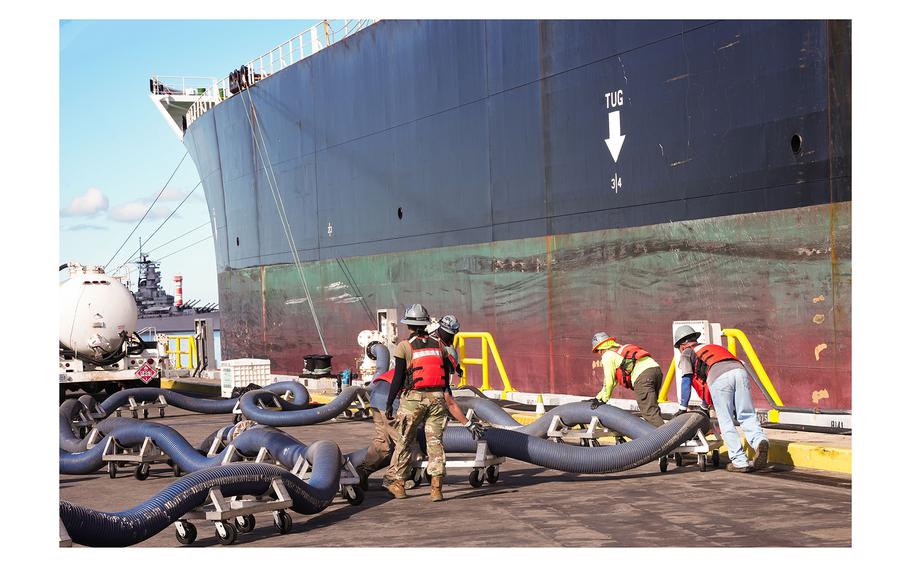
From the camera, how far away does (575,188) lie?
17.8 meters

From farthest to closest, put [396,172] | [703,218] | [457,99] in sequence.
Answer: [396,172] → [457,99] → [703,218]

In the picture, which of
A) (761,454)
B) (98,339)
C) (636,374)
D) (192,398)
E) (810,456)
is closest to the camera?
(761,454)

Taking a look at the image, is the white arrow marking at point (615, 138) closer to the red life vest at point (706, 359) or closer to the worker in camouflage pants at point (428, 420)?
the red life vest at point (706, 359)

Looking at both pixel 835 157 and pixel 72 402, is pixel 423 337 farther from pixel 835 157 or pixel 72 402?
pixel 72 402

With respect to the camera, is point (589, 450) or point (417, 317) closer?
point (417, 317)

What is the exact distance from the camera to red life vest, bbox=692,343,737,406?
1089cm

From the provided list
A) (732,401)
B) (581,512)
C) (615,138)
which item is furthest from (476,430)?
(615,138)

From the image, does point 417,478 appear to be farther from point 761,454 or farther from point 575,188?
point 575,188

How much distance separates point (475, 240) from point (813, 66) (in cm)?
824

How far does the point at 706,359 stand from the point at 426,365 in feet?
9.84

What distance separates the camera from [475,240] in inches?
803

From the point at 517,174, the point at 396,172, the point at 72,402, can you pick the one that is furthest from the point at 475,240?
the point at 72,402

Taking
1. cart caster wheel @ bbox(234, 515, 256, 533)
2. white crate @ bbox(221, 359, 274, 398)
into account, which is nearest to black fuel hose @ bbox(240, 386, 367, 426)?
white crate @ bbox(221, 359, 274, 398)

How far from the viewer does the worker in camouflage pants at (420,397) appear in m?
9.79
